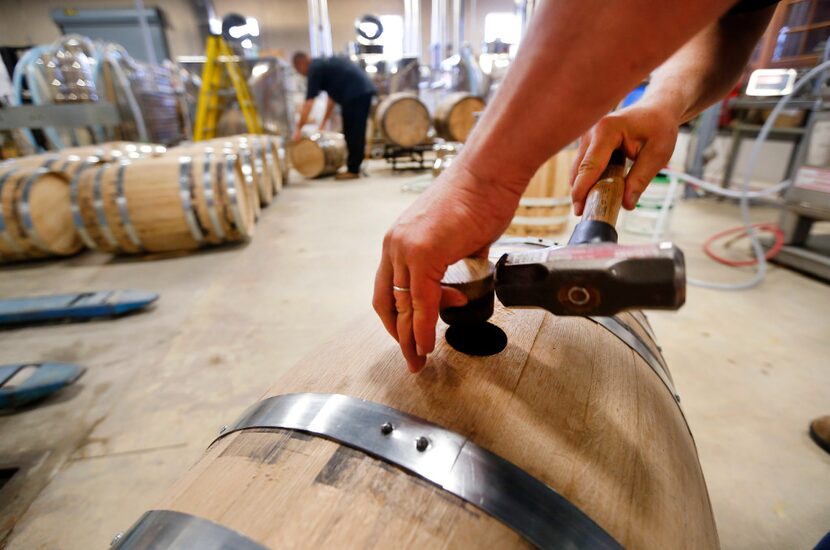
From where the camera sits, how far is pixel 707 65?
1.01 m

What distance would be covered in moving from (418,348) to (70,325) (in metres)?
2.82

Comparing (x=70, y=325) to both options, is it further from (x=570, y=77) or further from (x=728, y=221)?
(x=728, y=221)

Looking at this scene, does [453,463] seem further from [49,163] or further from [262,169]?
[262,169]

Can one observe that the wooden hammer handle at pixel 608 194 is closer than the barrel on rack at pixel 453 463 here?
No

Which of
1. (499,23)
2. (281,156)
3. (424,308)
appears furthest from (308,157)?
(499,23)

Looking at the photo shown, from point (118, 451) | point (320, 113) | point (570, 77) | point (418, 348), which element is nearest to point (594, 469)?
point (418, 348)

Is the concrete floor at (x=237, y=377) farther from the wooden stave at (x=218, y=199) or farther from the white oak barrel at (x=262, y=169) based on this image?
the white oak barrel at (x=262, y=169)

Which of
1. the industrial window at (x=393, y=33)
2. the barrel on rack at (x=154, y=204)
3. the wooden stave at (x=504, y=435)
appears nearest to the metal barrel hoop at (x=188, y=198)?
the barrel on rack at (x=154, y=204)

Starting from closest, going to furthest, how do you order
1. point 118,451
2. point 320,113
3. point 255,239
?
point 118,451, point 255,239, point 320,113

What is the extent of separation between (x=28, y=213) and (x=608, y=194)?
4.25 meters

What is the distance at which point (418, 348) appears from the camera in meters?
0.74

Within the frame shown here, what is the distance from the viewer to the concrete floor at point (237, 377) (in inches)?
54.2

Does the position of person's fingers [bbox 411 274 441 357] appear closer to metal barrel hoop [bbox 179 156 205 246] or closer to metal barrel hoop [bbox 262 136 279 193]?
metal barrel hoop [bbox 179 156 205 246]

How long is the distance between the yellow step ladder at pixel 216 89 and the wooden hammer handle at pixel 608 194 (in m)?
8.38
